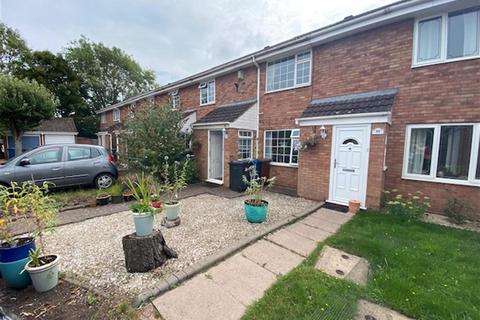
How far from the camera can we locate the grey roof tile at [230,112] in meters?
8.67

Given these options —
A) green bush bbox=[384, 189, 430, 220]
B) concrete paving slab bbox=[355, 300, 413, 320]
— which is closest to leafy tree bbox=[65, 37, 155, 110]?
green bush bbox=[384, 189, 430, 220]

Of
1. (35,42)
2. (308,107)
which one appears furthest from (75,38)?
(308,107)

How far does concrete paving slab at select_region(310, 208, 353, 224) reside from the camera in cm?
518

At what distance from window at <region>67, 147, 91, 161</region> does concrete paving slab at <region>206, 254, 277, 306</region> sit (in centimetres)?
717

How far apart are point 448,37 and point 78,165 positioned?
12.0m

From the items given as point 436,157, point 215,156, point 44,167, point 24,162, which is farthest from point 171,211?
point 436,157

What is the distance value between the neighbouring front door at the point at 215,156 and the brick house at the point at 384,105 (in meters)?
0.90

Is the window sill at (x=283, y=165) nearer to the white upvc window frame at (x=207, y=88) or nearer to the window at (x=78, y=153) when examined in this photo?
the white upvc window frame at (x=207, y=88)

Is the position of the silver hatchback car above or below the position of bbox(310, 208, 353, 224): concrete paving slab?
above

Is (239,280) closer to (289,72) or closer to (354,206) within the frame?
(354,206)

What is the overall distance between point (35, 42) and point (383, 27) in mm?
36859

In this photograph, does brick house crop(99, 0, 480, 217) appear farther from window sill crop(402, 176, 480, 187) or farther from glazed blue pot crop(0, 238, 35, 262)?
glazed blue pot crop(0, 238, 35, 262)

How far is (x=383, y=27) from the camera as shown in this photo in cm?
614

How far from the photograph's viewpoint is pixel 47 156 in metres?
6.89
